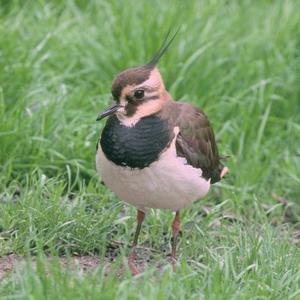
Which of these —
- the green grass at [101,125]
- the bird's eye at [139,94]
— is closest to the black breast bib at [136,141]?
the bird's eye at [139,94]

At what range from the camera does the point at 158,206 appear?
4.67 metres

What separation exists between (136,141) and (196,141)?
0.45 metres

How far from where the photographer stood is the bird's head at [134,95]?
14.9ft

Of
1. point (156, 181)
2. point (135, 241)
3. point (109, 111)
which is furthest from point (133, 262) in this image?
point (109, 111)

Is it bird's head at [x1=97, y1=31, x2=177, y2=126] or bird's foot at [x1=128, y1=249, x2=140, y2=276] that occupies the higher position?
bird's head at [x1=97, y1=31, x2=177, y2=126]

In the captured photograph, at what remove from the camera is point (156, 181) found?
448 centimetres

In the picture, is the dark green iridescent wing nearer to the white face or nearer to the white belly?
the white belly

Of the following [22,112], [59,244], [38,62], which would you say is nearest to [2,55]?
[38,62]

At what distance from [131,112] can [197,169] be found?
1.56 ft

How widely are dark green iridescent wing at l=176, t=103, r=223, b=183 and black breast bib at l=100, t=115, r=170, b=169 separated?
0.48ft

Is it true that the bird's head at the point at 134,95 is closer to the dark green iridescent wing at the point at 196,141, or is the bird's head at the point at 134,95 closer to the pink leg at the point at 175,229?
the dark green iridescent wing at the point at 196,141

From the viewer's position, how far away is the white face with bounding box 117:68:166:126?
456 cm

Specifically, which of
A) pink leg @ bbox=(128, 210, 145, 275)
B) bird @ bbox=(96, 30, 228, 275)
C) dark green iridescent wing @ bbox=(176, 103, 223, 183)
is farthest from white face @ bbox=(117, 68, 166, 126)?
pink leg @ bbox=(128, 210, 145, 275)

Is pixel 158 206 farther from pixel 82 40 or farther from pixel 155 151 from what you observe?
pixel 82 40
